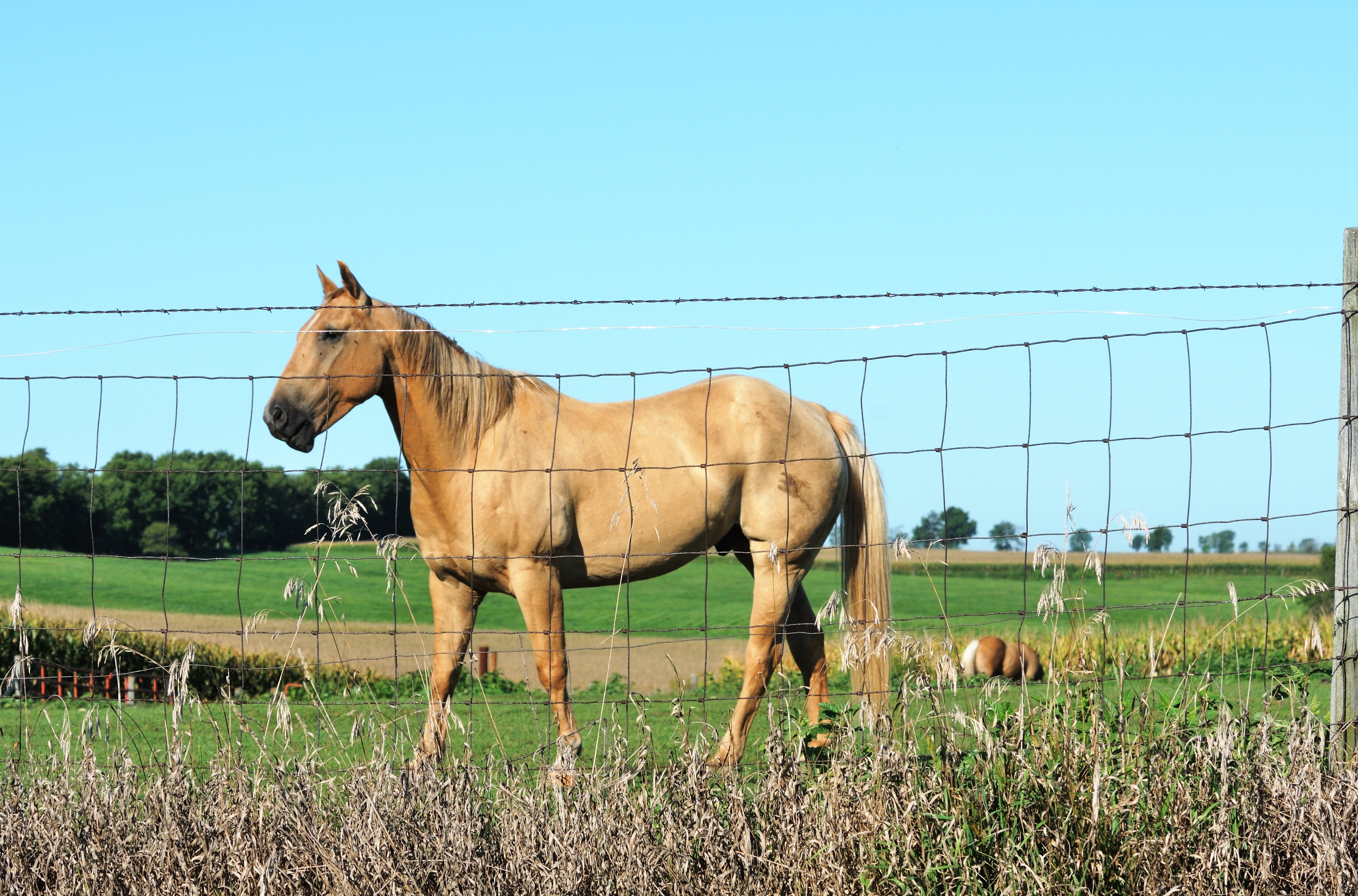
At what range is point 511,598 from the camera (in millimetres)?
25891

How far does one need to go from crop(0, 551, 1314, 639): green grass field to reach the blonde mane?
1160 centimetres

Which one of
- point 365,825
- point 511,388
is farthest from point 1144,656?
point 511,388

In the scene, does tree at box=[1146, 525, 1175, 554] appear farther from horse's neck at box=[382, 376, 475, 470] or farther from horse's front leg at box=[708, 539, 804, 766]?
horse's neck at box=[382, 376, 475, 470]

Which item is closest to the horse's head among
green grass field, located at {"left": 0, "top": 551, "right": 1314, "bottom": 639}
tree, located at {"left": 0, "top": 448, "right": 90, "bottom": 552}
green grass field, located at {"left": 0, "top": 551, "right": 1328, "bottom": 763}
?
green grass field, located at {"left": 0, "top": 551, "right": 1328, "bottom": 763}

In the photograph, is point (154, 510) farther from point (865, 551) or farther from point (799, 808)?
point (799, 808)

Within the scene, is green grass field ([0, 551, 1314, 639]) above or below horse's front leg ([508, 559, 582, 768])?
below

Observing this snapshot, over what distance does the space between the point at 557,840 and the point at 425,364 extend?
110 inches

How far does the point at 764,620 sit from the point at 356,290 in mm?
2553

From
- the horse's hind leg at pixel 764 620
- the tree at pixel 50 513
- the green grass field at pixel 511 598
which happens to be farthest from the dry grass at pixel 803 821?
the tree at pixel 50 513

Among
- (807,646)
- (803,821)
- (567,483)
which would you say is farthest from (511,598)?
(803,821)

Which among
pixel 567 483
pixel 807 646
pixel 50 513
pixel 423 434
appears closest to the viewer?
pixel 423 434

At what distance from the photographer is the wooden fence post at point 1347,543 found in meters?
3.86

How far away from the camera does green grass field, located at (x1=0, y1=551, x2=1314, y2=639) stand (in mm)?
21219

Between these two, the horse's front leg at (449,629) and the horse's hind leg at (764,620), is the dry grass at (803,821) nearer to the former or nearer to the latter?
the horse's front leg at (449,629)
